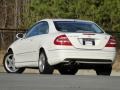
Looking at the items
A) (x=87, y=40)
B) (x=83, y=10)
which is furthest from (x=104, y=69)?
(x=83, y=10)

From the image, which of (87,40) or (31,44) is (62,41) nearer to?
(87,40)

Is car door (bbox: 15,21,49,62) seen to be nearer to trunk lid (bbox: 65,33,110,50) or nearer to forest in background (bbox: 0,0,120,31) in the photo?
trunk lid (bbox: 65,33,110,50)

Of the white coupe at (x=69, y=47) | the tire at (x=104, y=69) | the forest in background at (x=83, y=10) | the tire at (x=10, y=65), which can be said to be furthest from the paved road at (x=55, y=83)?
the forest in background at (x=83, y=10)

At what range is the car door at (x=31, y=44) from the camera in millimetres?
15734

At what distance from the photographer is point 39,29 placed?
633 inches

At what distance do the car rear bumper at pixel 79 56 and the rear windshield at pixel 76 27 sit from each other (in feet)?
2.31

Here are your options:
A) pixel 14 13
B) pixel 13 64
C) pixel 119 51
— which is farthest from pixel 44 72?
pixel 14 13

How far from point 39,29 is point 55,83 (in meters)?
4.36

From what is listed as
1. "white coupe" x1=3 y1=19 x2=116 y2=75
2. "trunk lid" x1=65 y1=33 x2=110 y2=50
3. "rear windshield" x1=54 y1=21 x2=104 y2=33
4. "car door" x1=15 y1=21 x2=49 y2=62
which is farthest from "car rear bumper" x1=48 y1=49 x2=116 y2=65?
"car door" x1=15 y1=21 x2=49 y2=62

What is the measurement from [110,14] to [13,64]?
17.1 m

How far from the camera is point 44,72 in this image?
50.0 feet

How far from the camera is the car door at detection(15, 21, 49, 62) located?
51.6 feet

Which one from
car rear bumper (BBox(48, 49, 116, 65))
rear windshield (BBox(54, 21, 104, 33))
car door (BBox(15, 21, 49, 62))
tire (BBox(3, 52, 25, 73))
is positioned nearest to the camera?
car rear bumper (BBox(48, 49, 116, 65))

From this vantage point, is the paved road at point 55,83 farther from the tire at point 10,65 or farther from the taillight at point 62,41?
the tire at point 10,65
